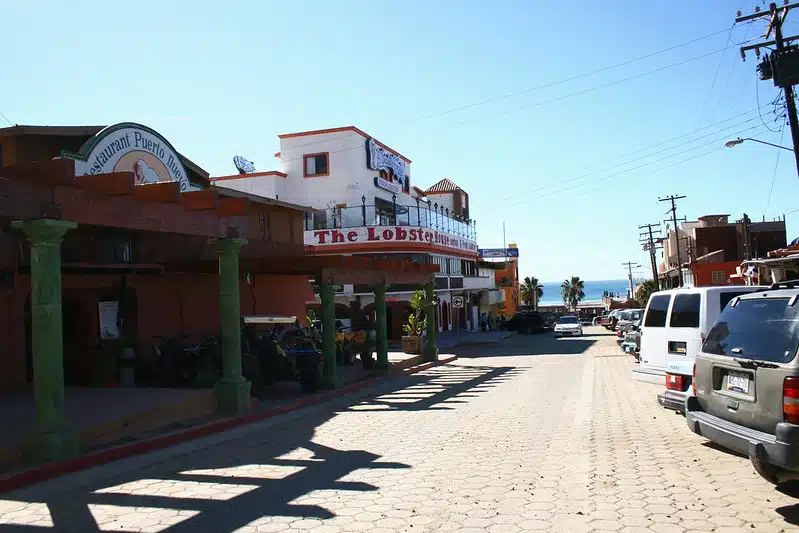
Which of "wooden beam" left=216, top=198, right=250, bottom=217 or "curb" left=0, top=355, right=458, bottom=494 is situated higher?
"wooden beam" left=216, top=198, right=250, bottom=217

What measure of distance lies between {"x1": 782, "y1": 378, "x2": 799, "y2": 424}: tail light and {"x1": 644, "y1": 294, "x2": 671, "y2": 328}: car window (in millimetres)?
5544

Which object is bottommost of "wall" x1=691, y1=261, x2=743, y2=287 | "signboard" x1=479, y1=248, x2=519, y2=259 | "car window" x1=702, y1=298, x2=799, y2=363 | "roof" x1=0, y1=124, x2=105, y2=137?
"car window" x1=702, y1=298, x2=799, y2=363

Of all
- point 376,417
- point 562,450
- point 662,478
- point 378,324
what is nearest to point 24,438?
point 376,417

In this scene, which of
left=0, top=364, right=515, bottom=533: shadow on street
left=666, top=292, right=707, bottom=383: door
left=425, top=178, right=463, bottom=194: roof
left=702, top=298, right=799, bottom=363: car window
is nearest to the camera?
left=702, top=298, right=799, bottom=363: car window

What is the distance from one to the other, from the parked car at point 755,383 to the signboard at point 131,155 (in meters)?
10.7

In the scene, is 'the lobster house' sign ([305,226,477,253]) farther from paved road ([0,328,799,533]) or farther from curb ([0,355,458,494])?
paved road ([0,328,799,533])

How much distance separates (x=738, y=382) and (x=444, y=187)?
182 feet

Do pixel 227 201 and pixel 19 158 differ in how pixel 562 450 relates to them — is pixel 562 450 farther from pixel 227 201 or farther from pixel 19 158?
pixel 19 158

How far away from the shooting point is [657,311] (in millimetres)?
11188

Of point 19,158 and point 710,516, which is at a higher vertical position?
point 19,158

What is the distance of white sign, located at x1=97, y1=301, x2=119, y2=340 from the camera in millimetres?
14805

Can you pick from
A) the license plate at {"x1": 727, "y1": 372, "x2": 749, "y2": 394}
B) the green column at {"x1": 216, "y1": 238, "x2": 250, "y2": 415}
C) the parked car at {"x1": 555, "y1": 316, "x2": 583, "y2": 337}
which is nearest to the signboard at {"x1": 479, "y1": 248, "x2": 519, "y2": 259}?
the parked car at {"x1": 555, "y1": 316, "x2": 583, "y2": 337}

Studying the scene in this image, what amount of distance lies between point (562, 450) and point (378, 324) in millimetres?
11333

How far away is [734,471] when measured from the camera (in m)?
7.12
